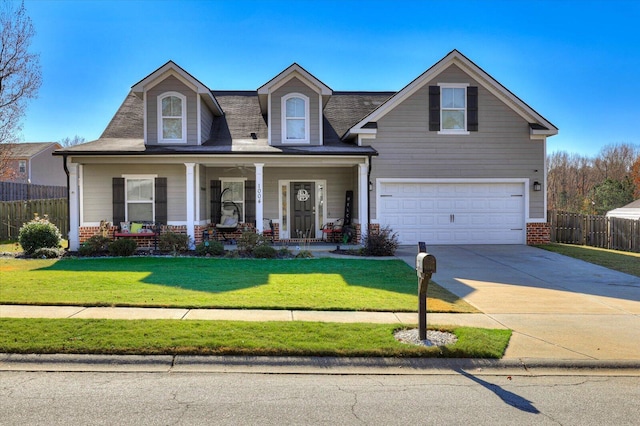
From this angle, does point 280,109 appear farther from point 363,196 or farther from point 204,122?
point 363,196

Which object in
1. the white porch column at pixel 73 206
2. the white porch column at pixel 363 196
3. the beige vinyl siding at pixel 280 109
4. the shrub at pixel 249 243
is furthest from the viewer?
the beige vinyl siding at pixel 280 109

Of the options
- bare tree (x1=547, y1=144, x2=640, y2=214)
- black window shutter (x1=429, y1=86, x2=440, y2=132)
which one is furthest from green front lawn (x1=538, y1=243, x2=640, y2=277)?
bare tree (x1=547, y1=144, x2=640, y2=214)

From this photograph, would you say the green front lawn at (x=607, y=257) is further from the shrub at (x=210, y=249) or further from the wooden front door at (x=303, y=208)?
the shrub at (x=210, y=249)

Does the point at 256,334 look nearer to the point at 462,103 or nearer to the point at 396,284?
the point at 396,284

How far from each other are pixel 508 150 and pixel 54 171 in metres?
44.9

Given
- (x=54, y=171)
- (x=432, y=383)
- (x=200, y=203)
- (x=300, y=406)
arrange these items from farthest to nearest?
(x=54, y=171) → (x=200, y=203) → (x=432, y=383) → (x=300, y=406)

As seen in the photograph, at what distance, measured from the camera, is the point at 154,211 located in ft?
56.9

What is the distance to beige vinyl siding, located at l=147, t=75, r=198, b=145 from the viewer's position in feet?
56.0

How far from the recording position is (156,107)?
17.1 m

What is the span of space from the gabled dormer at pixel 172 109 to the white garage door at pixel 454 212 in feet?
23.7

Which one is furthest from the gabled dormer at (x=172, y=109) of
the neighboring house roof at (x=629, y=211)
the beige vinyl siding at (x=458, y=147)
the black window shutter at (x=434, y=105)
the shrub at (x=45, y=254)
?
the neighboring house roof at (x=629, y=211)

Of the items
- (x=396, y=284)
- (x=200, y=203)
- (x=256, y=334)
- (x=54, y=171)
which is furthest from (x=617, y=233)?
(x=54, y=171)

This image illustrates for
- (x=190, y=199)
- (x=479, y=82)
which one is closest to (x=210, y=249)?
(x=190, y=199)

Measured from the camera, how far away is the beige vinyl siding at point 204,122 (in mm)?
17578
